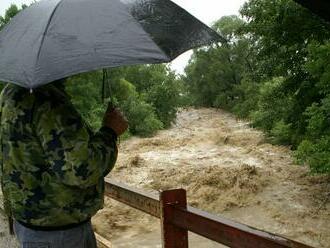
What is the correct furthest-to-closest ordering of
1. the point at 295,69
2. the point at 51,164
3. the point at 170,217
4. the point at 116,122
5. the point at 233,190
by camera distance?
1. the point at 233,190
2. the point at 295,69
3. the point at 170,217
4. the point at 116,122
5. the point at 51,164

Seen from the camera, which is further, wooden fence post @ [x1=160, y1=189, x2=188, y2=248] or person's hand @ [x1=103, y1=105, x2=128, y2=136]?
wooden fence post @ [x1=160, y1=189, x2=188, y2=248]

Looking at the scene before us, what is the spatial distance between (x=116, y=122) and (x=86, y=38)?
51 cm

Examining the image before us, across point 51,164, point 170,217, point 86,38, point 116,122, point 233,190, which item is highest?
point 86,38

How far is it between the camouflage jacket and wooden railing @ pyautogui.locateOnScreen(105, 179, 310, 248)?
57cm

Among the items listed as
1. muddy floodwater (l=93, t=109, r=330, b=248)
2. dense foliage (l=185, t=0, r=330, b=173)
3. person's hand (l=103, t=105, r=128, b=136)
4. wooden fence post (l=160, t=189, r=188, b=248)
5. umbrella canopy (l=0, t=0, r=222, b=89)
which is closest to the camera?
umbrella canopy (l=0, t=0, r=222, b=89)

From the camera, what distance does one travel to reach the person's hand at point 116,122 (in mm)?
2674

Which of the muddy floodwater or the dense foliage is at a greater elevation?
the dense foliage

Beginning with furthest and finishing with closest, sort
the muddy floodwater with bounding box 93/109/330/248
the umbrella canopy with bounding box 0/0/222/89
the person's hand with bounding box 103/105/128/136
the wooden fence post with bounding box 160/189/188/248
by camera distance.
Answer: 1. the muddy floodwater with bounding box 93/109/330/248
2. the wooden fence post with bounding box 160/189/188/248
3. the person's hand with bounding box 103/105/128/136
4. the umbrella canopy with bounding box 0/0/222/89

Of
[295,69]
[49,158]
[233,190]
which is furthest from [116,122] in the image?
[233,190]

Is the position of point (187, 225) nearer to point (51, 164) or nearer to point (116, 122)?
point (116, 122)

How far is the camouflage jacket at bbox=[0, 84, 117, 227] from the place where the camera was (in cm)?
235

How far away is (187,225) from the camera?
9.71ft

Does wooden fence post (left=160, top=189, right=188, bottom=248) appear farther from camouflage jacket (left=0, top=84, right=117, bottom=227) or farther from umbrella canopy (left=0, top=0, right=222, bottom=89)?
umbrella canopy (left=0, top=0, right=222, bottom=89)

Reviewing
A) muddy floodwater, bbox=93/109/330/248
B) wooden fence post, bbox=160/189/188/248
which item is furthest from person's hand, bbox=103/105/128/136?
muddy floodwater, bbox=93/109/330/248
